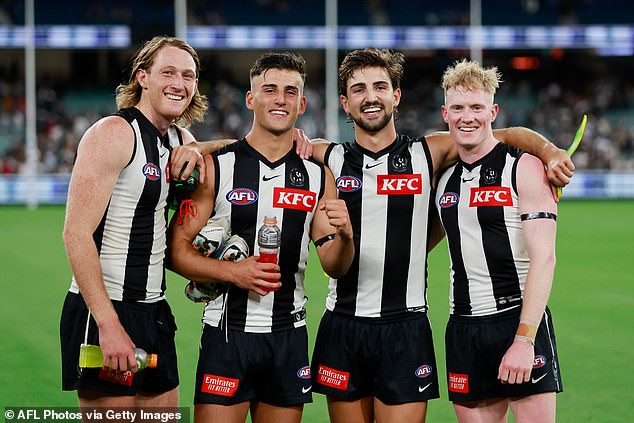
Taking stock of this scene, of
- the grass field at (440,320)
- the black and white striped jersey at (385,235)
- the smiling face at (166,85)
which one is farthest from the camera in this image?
the grass field at (440,320)

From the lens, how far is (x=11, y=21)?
101ft

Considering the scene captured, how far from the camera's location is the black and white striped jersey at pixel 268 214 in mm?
4637

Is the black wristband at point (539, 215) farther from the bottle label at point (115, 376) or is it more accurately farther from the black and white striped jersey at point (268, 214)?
the bottle label at point (115, 376)

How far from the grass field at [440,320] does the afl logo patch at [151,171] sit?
8.66 feet

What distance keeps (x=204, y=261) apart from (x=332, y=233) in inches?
26.3

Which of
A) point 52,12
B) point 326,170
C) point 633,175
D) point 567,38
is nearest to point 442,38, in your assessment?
point 567,38

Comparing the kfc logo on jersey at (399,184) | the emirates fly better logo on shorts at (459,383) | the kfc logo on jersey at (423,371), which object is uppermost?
the kfc logo on jersey at (399,184)

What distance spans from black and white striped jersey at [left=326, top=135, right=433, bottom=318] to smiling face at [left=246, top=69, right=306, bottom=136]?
47 cm

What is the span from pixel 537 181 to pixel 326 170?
1.10 metres

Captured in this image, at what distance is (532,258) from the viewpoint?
175 inches

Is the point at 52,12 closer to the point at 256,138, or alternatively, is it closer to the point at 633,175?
the point at 633,175

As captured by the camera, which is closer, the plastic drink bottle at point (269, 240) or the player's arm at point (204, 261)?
the plastic drink bottle at point (269, 240)

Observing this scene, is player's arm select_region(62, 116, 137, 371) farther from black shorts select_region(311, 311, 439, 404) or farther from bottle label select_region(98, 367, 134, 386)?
black shorts select_region(311, 311, 439, 404)

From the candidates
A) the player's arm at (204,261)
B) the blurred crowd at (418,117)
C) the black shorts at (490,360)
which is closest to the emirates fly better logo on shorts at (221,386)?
the player's arm at (204,261)
